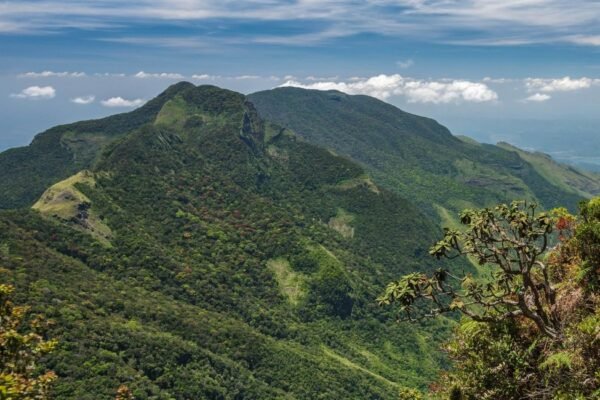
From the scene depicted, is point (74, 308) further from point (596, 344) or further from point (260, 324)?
point (596, 344)

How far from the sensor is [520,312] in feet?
68.6

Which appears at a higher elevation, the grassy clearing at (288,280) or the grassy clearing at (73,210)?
the grassy clearing at (73,210)

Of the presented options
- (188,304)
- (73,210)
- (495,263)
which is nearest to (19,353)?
(495,263)

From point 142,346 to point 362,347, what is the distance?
86.6 m

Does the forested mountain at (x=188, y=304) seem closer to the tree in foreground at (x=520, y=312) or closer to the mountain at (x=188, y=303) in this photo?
the mountain at (x=188, y=303)

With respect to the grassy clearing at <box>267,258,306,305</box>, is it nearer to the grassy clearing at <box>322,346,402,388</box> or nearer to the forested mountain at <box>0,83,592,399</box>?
the forested mountain at <box>0,83,592,399</box>

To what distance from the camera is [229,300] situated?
158m

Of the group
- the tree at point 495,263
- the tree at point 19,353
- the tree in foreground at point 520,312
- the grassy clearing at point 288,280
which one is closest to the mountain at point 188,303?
the grassy clearing at point 288,280

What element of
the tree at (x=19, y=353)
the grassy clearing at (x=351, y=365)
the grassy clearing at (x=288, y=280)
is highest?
the tree at (x=19, y=353)

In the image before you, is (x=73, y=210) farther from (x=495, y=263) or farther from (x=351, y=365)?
(x=495, y=263)

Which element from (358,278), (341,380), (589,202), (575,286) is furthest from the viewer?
(358,278)

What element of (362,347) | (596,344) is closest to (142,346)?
(362,347)

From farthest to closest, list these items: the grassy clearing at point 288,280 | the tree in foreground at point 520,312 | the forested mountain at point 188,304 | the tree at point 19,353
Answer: the grassy clearing at point 288,280 → the forested mountain at point 188,304 → the tree in foreground at point 520,312 → the tree at point 19,353

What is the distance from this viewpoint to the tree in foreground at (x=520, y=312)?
63.1 ft
